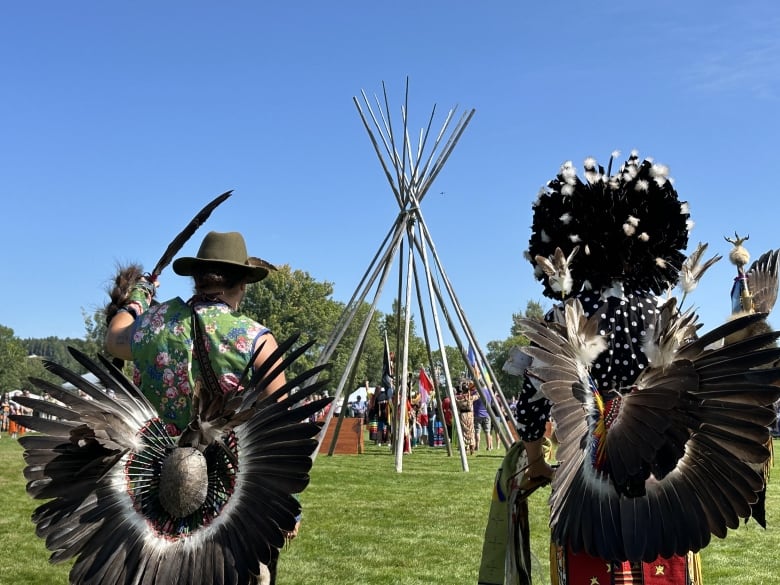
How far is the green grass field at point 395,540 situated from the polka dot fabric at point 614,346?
89cm

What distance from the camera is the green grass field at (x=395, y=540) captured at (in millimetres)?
5910

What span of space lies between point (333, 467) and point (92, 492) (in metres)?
10.8

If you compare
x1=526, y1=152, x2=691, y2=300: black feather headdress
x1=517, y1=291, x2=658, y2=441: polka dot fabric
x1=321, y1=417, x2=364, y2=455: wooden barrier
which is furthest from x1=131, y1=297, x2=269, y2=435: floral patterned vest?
x1=321, y1=417, x2=364, y2=455: wooden barrier

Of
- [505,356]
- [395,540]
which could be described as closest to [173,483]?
[395,540]

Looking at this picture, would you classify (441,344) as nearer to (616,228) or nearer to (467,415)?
(467,415)

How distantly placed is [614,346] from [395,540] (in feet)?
15.1

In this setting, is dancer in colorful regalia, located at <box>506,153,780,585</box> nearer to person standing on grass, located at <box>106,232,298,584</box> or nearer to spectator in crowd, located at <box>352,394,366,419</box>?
person standing on grass, located at <box>106,232,298,584</box>

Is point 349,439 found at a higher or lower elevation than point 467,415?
lower

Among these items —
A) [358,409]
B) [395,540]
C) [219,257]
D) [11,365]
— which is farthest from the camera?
[11,365]

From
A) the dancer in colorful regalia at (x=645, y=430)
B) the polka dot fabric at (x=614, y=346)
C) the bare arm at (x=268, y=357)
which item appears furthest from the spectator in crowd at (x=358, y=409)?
the dancer in colorful regalia at (x=645, y=430)

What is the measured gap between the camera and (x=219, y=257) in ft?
11.7

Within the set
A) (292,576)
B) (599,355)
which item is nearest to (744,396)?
(599,355)

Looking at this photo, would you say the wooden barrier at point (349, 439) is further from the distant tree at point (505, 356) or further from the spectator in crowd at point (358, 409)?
the distant tree at point (505, 356)

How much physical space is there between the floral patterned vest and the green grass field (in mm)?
1649
